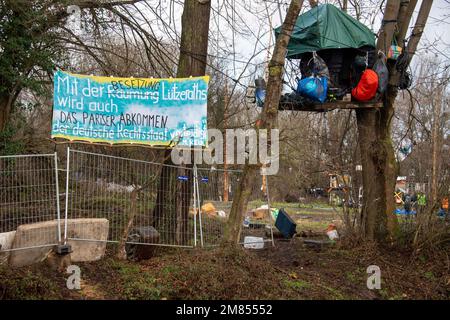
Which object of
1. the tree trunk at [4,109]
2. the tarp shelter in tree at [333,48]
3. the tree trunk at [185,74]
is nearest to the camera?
the tree trunk at [185,74]

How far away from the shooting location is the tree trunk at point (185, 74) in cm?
912

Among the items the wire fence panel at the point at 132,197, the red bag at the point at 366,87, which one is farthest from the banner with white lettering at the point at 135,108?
the red bag at the point at 366,87

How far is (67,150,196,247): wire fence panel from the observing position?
830 cm

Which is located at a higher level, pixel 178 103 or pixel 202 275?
pixel 178 103

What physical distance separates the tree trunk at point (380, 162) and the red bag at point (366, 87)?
75cm

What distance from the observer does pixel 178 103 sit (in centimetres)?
902

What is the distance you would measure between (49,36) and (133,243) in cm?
776

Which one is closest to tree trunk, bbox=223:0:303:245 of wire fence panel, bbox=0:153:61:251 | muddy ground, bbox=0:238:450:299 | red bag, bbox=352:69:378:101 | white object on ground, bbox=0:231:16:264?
muddy ground, bbox=0:238:450:299

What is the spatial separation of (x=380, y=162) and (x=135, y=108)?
16.6 feet

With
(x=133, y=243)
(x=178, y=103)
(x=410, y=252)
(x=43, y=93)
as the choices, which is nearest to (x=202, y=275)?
(x=133, y=243)

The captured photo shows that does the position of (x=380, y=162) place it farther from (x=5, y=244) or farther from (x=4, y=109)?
(x=4, y=109)

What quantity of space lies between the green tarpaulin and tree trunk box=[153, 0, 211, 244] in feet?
6.01

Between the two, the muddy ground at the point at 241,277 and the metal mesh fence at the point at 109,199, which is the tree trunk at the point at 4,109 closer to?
the metal mesh fence at the point at 109,199
